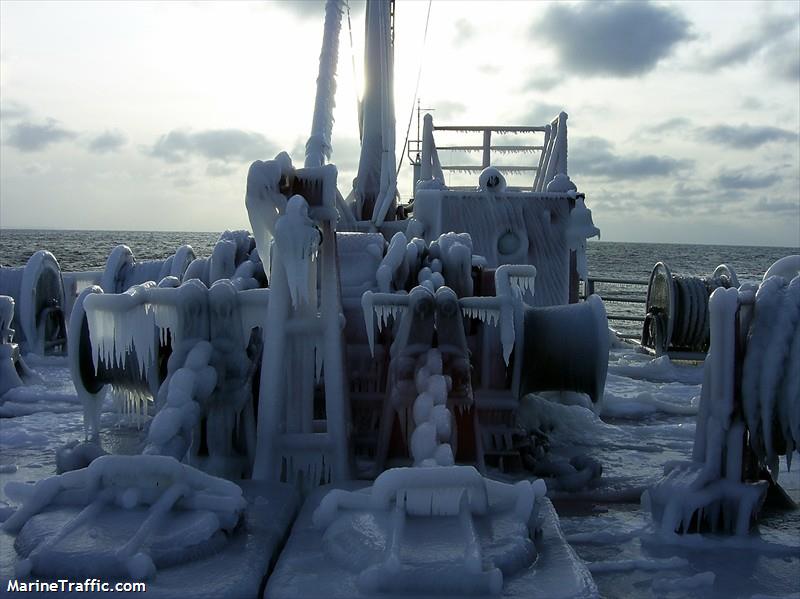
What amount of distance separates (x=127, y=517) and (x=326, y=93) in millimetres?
5369

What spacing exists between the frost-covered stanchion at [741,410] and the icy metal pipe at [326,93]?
3.46m

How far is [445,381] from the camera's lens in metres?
5.18

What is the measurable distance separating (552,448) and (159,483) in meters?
4.31

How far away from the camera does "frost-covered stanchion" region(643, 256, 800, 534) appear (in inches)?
190

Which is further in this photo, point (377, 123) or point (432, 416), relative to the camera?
point (377, 123)

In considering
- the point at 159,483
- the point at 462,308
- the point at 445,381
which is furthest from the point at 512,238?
the point at 159,483

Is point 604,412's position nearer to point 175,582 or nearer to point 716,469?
point 716,469

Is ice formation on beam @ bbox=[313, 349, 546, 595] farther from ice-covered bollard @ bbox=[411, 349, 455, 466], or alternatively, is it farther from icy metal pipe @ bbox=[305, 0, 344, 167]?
icy metal pipe @ bbox=[305, 0, 344, 167]

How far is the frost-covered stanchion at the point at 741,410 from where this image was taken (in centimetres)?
483

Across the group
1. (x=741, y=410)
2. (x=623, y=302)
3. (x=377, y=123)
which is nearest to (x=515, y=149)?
(x=377, y=123)

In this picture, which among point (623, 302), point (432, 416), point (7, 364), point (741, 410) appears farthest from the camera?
point (623, 302)

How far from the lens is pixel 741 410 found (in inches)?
197

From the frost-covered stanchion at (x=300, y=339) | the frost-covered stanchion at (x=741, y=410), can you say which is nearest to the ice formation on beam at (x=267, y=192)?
the frost-covered stanchion at (x=300, y=339)

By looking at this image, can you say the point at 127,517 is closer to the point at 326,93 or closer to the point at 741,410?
the point at 741,410
